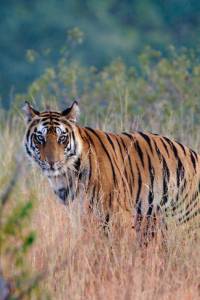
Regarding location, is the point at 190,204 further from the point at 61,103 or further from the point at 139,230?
the point at 61,103

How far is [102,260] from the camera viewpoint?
6199 millimetres

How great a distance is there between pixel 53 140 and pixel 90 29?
20.0 meters

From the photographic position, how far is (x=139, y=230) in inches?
267

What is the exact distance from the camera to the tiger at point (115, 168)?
678 centimetres

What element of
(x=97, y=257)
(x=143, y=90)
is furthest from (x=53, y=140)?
(x=143, y=90)

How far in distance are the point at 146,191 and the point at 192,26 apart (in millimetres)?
17466

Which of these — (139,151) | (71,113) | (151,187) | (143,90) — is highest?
(143,90)

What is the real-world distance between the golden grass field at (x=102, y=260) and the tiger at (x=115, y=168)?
15 cm

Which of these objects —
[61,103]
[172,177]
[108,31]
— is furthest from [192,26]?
[172,177]

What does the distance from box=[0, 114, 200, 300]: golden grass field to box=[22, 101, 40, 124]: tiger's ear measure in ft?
1.50

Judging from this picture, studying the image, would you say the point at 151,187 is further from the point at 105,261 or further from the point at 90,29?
the point at 90,29

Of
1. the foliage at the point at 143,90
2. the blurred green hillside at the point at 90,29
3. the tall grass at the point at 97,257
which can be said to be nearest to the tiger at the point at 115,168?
the tall grass at the point at 97,257

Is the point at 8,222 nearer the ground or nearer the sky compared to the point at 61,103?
nearer the ground

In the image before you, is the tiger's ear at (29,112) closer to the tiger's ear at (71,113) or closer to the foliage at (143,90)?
the tiger's ear at (71,113)
